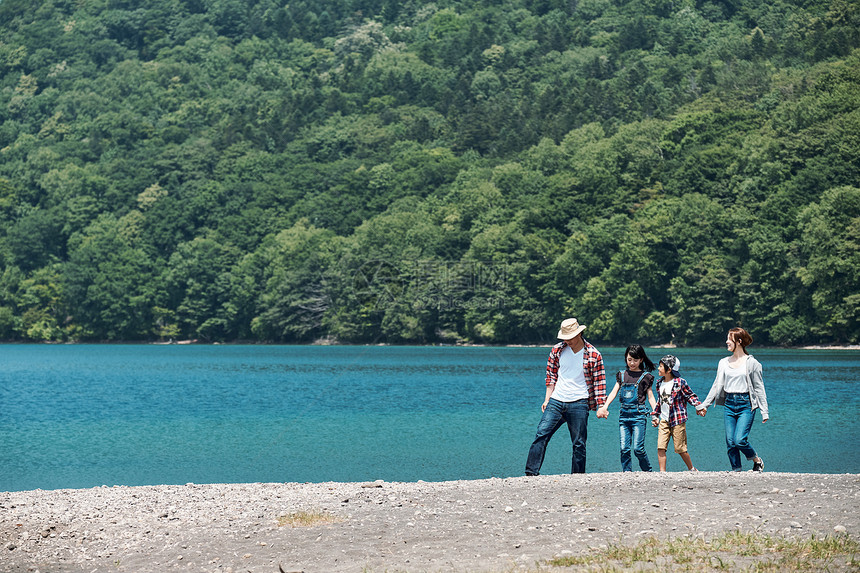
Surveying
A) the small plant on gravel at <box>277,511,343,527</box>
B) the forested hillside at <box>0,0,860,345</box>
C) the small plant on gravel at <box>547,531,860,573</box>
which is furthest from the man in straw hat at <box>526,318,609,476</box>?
the forested hillside at <box>0,0,860,345</box>

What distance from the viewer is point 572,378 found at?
48.2 ft

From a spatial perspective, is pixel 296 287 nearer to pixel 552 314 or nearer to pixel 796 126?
pixel 552 314

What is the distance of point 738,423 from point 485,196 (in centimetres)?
10359

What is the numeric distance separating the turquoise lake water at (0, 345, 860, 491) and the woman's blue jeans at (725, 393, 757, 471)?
22.9 ft

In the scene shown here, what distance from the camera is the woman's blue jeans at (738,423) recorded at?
15.3 m

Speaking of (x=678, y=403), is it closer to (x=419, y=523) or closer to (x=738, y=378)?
(x=738, y=378)

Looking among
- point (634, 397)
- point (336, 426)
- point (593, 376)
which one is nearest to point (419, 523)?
point (593, 376)

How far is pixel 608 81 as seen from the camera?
156 m

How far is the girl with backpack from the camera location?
618 inches

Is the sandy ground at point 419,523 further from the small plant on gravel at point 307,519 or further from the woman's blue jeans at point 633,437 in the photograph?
the woman's blue jeans at point 633,437

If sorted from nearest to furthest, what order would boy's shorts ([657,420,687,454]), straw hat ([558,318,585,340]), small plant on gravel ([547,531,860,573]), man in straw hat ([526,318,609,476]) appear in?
1. small plant on gravel ([547,531,860,573])
2. straw hat ([558,318,585,340])
3. man in straw hat ([526,318,609,476])
4. boy's shorts ([657,420,687,454])

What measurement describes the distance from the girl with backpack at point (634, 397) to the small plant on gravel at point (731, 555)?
5197 mm

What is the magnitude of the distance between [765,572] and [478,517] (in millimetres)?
3822

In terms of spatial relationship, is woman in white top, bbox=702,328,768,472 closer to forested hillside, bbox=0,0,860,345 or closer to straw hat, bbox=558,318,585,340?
straw hat, bbox=558,318,585,340
